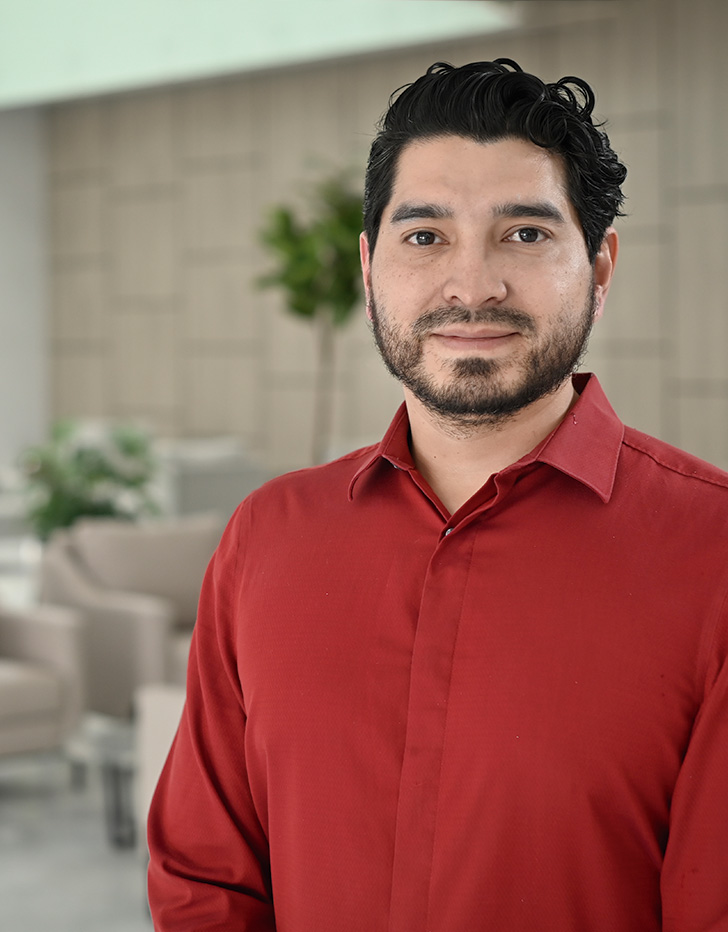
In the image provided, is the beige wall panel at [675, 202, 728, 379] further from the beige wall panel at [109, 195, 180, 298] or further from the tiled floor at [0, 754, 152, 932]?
the tiled floor at [0, 754, 152, 932]

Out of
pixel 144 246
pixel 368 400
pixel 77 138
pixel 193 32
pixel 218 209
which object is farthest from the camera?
pixel 77 138

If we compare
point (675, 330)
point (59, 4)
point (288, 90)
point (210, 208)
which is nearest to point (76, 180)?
point (210, 208)

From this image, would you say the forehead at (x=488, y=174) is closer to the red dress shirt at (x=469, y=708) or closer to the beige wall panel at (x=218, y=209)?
the red dress shirt at (x=469, y=708)

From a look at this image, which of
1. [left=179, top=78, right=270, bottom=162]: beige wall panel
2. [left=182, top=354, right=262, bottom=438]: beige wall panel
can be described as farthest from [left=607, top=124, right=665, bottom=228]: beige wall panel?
[left=182, top=354, right=262, bottom=438]: beige wall panel

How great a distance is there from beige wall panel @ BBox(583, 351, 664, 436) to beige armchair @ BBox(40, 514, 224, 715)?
4.00 metres

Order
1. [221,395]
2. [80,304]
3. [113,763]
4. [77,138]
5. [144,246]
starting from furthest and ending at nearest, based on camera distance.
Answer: [80,304] < [77,138] < [144,246] < [221,395] < [113,763]

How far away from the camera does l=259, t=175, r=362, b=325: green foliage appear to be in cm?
827

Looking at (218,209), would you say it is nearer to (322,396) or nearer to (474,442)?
(322,396)

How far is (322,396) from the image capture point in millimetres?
9719

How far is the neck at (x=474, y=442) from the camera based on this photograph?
4.20 ft

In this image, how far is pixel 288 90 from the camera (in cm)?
984

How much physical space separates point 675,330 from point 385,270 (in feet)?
24.0

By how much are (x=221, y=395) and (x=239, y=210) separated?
5.09ft

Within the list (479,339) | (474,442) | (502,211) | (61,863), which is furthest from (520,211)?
(61,863)
